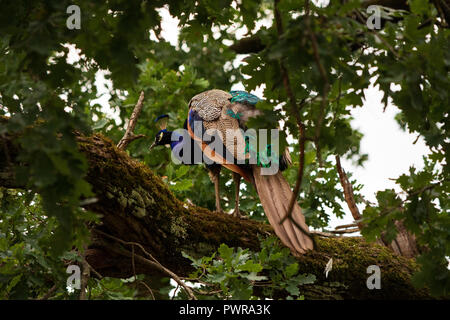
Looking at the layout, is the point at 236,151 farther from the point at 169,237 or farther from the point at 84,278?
the point at 84,278

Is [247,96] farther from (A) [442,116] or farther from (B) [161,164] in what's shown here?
(A) [442,116]

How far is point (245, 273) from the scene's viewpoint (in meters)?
2.78

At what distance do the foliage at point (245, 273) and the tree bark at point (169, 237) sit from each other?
30 centimetres

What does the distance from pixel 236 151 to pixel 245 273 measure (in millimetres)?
1434

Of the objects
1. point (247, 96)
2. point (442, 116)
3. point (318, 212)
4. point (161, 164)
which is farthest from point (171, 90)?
point (442, 116)

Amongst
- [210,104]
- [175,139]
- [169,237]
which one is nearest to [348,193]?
[210,104]

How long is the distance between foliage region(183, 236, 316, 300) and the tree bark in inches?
11.7

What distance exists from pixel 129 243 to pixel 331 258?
4.79ft

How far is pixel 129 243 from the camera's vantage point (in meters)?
3.12

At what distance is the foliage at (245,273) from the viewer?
264cm
